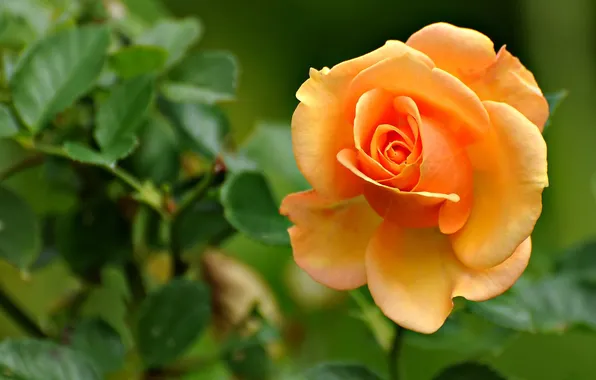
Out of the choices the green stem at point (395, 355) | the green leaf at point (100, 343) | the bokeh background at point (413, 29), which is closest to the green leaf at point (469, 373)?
the green stem at point (395, 355)

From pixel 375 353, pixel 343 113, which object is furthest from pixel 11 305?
pixel 375 353

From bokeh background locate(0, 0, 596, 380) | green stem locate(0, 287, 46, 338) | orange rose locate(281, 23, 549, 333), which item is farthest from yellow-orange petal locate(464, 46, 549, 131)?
bokeh background locate(0, 0, 596, 380)

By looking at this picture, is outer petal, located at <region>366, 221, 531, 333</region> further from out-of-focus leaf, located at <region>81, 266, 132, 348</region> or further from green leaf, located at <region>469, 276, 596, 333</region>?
out-of-focus leaf, located at <region>81, 266, 132, 348</region>

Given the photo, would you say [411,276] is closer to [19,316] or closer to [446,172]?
[446,172]

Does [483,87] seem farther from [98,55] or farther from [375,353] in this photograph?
[375,353]

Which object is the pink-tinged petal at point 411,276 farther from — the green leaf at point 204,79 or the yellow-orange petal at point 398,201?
the green leaf at point 204,79
